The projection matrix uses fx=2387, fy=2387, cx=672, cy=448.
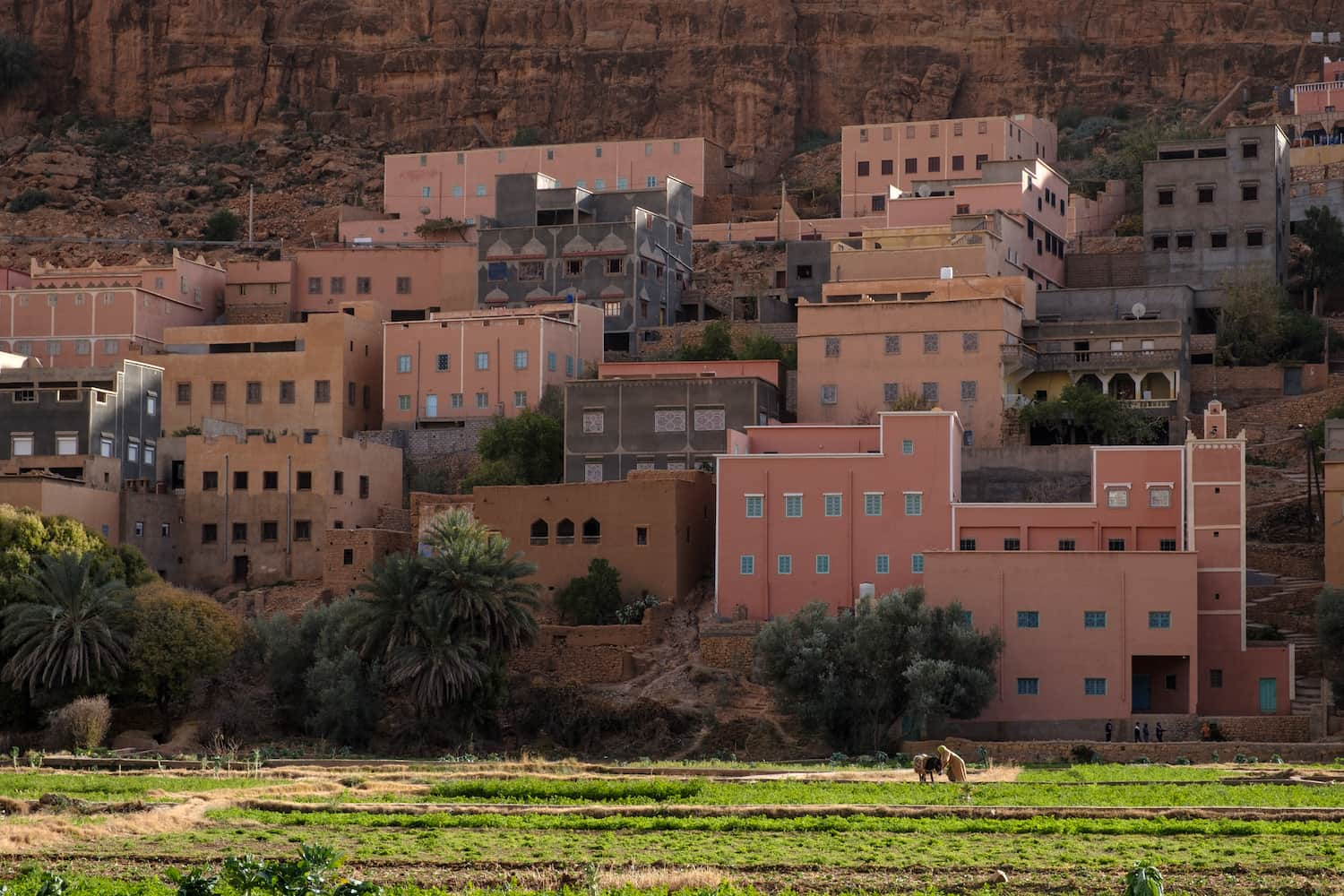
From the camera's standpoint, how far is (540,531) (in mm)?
68750

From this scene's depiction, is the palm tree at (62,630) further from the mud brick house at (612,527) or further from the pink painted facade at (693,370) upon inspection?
the pink painted facade at (693,370)

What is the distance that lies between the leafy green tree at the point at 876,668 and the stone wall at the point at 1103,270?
34.9m

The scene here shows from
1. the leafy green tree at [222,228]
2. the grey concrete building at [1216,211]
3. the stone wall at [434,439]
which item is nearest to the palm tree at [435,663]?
the stone wall at [434,439]

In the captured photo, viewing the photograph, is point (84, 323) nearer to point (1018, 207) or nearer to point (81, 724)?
point (81, 724)

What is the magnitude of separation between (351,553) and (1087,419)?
74.8 feet

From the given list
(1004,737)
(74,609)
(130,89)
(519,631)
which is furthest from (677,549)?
(130,89)

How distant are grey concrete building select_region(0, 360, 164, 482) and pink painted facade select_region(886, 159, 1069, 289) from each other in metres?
29.6

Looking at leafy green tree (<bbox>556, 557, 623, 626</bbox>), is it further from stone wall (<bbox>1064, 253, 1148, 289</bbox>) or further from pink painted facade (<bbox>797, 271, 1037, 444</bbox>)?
stone wall (<bbox>1064, 253, 1148, 289</bbox>)

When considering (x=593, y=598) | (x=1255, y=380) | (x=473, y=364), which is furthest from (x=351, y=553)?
(x=1255, y=380)

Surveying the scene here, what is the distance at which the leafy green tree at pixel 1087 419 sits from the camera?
73.3m

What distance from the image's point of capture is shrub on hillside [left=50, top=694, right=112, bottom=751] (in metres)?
57.8

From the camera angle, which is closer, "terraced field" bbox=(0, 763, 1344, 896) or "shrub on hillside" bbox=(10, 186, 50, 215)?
"terraced field" bbox=(0, 763, 1344, 896)

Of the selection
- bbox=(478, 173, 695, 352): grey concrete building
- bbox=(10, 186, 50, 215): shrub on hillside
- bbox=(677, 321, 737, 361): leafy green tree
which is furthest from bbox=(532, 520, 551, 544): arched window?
bbox=(10, 186, 50, 215): shrub on hillside

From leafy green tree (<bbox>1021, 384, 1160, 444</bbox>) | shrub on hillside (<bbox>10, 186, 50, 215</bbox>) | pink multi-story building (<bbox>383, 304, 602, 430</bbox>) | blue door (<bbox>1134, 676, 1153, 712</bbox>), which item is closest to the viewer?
blue door (<bbox>1134, 676, 1153, 712</bbox>)
